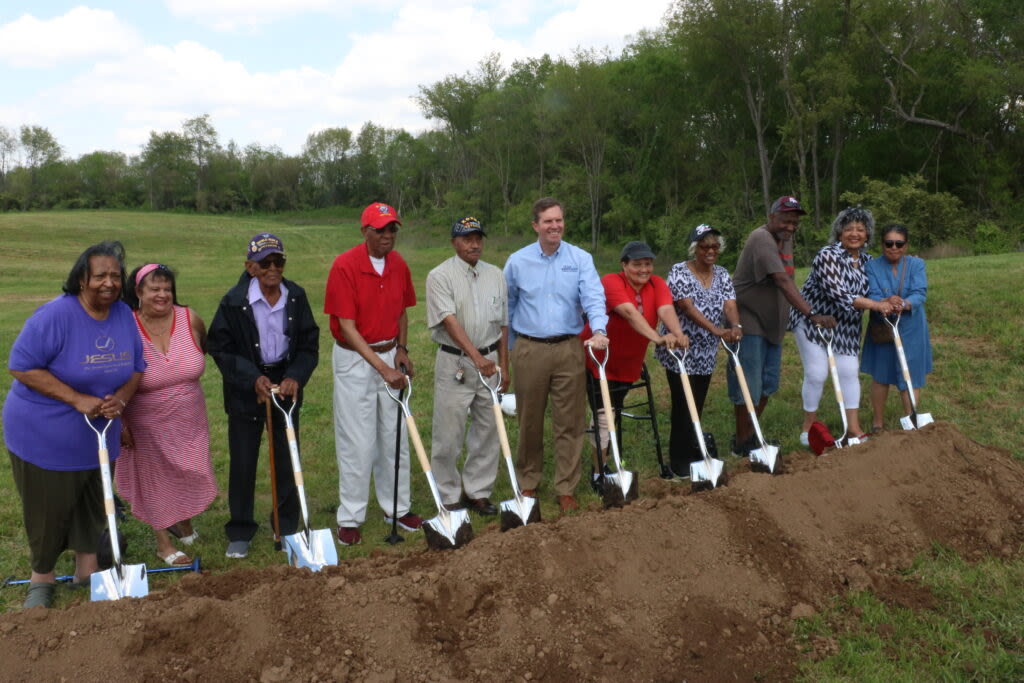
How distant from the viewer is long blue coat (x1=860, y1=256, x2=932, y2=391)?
6.50 m

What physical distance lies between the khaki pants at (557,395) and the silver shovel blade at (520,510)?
0.90 metres

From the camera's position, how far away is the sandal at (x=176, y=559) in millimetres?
5012

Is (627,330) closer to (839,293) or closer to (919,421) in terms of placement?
(839,293)

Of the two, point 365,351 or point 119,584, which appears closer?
point 119,584

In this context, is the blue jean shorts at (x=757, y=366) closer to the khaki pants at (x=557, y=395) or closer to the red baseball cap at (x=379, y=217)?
the khaki pants at (x=557, y=395)

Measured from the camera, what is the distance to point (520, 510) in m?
4.67

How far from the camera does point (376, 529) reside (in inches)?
219

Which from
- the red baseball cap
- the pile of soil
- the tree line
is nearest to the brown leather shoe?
the pile of soil

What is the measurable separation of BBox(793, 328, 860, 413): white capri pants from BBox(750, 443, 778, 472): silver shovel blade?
132cm

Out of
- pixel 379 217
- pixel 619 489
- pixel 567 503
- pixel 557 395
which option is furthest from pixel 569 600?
pixel 379 217

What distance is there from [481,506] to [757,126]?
30869 millimetres

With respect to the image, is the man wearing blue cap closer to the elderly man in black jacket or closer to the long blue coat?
the elderly man in black jacket

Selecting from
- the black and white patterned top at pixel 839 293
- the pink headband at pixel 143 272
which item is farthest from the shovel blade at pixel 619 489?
the pink headband at pixel 143 272

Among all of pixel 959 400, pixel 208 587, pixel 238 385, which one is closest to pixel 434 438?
pixel 238 385
